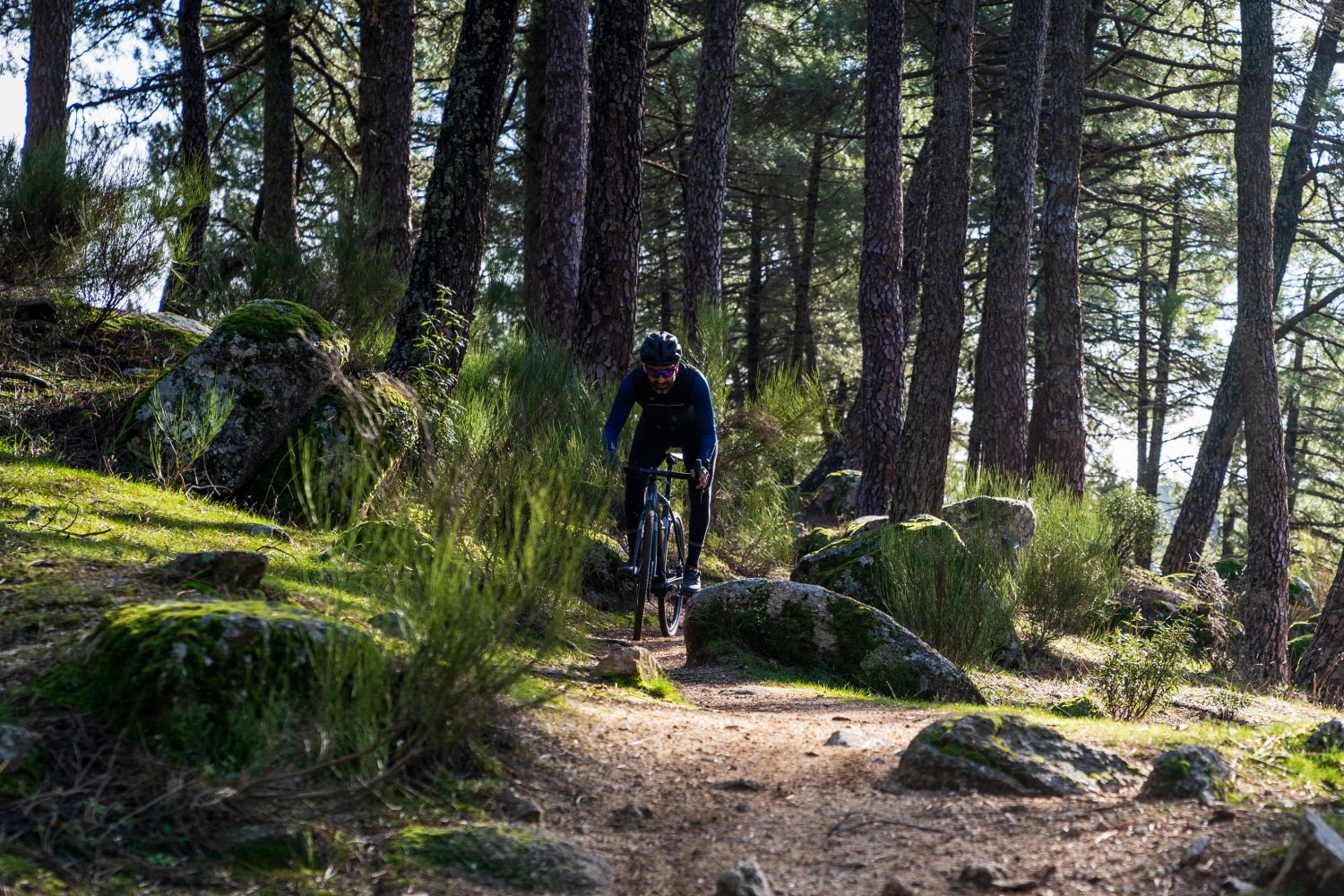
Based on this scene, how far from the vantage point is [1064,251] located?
15000 mm

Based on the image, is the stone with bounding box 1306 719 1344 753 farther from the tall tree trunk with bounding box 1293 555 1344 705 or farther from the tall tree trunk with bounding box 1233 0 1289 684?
the tall tree trunk with bounding box 1233 0 1289 684

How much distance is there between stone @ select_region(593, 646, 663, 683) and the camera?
5.71 meters

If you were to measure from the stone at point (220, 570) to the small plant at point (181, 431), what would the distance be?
105 inches

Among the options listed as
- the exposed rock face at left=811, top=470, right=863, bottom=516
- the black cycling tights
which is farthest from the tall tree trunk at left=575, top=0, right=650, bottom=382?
the exposed rock face at left=811, top=470, right=863, bottom=516

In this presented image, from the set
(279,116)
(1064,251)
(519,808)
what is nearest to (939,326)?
(1064,251)

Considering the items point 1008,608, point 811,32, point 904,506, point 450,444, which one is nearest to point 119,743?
point 450,444

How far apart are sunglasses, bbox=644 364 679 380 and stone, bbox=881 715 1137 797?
11.7 feet

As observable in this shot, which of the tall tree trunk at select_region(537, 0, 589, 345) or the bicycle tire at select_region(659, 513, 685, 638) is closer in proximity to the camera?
the bicycle tire at select_region(659, 513, 685, 638)

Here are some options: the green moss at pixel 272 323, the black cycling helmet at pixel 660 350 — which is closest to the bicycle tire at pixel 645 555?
the black cycling helmet at pixel 660 350

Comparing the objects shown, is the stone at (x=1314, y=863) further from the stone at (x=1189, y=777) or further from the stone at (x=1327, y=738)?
the stone at (x=1327, y=738)

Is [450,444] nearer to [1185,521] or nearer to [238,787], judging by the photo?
[238,787]

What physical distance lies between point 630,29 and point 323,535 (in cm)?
A: 686

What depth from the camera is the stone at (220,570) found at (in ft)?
15.0

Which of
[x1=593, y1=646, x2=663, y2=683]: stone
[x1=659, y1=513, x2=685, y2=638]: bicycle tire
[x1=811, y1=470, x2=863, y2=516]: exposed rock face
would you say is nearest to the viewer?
[x1=593, y1=646, x2=663, y2=683]: stone
